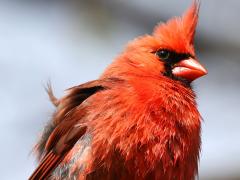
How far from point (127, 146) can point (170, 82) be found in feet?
2.53

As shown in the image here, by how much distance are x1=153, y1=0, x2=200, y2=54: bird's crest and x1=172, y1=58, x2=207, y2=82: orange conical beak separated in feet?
0.34

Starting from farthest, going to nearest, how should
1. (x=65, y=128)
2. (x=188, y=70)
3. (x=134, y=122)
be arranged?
(x=188, y=70) → (x=65, y=128) → (x=134, y=122)

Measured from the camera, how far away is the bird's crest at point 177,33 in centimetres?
574

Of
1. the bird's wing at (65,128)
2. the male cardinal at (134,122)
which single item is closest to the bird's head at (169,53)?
the male cardinal at (134,122)

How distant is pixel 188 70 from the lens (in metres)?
5.68

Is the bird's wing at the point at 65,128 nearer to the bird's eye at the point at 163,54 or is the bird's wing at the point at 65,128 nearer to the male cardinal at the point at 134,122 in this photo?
the male cardinal at the point at 134,122

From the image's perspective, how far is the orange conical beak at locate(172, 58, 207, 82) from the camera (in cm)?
564

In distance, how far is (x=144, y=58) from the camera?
5.69 meters

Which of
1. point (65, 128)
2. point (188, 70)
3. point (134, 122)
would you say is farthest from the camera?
point (188, 70)

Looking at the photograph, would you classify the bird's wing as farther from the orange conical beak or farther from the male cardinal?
the orange conical beak

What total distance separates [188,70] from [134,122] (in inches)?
35.2

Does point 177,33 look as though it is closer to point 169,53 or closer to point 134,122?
point 169,53

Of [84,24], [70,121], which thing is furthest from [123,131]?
[84,24]

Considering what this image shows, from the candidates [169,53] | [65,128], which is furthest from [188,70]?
[65,128]
